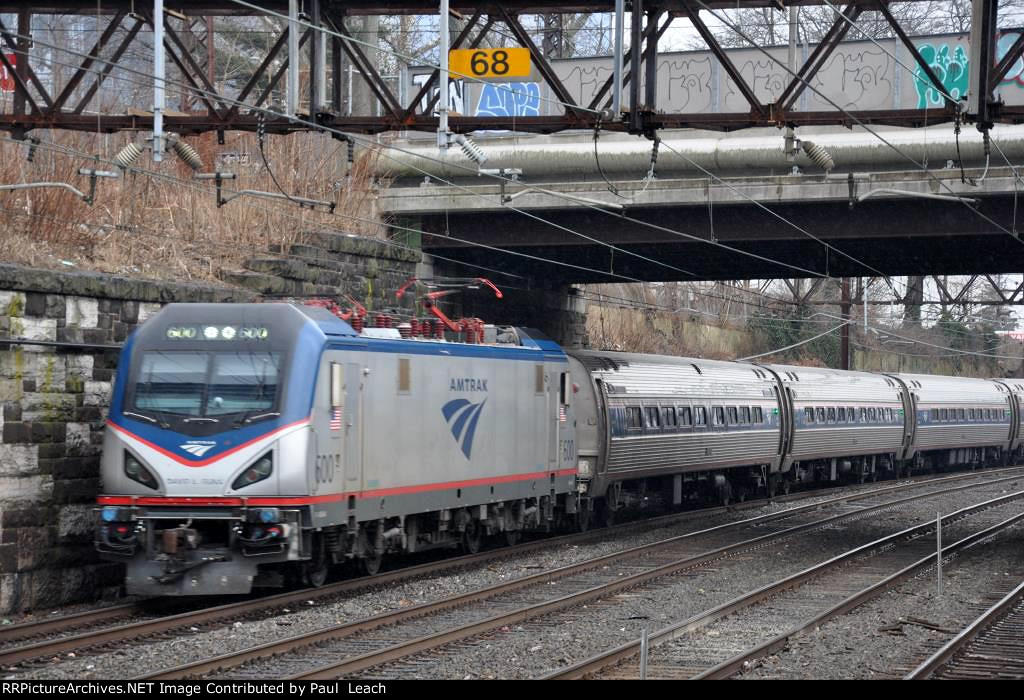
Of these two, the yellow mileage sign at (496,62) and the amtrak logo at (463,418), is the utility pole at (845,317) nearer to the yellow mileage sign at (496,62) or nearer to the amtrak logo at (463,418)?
the amtrak logo at (463,418)

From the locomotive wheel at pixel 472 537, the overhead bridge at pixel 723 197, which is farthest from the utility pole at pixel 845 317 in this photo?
the locomotive wheel at pixel 472 537

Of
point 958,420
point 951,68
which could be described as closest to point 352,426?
point 951,68

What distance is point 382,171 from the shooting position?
27734 millimetres

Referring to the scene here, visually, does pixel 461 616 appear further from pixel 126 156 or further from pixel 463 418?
pixel 126 156

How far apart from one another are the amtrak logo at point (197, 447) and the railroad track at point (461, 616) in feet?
7.78

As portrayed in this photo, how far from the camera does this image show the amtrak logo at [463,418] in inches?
683

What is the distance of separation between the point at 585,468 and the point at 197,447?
981 centimetres

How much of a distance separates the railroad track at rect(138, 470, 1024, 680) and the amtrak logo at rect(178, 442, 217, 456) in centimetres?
237

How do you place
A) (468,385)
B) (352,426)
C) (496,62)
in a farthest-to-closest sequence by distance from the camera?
(468,385)
(496,62)
(352,426)

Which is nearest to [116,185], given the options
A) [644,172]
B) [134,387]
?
[134,387]

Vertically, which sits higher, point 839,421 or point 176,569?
point 839,421

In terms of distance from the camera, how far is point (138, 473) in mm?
13984

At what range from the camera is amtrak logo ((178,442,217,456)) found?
1388 cm

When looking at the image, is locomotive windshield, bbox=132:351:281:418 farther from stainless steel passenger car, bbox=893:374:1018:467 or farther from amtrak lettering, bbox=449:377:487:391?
stainless steel passenger car, bbox=893:374:1018:467
